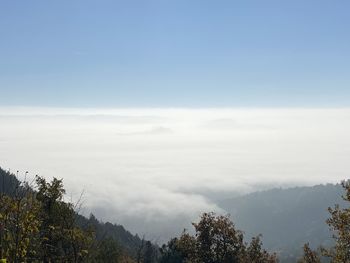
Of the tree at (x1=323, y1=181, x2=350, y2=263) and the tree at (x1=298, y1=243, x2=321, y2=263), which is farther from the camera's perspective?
the tree at (x1=298, y1=243, x2=321, y2=263)

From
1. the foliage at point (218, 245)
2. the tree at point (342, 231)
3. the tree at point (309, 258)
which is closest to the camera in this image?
the tree at point (342, 231)

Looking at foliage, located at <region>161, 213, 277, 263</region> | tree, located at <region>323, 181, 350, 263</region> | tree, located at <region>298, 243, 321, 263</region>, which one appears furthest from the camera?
foliage, located at <region>161, 213, 277, 263</region>

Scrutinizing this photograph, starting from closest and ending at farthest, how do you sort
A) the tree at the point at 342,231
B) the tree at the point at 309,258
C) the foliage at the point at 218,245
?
the tree at the point at 342,231, the tree at the point at 309,258, the foliage at the point at 218,245

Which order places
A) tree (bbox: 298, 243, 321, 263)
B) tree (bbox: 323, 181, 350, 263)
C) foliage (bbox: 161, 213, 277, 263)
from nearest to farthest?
1. tree (bbox: 323, 181, 350, 263)
2. tree (bbox: 298, 243, 321, 263)
3. foliage (bbox: 161, 213, 277, 263)

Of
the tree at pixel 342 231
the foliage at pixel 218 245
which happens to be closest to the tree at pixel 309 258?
the foliage at pixel 218 245

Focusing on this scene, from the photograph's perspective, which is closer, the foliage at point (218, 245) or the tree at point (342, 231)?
the tree at point (342, 231)

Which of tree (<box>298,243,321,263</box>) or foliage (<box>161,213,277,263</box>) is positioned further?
foliage (<box>161,213,277,263</box>)

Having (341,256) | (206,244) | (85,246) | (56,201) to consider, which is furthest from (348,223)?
(56,201)

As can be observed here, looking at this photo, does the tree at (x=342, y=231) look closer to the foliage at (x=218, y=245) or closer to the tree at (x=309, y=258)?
the tree at (x=309, y=258)

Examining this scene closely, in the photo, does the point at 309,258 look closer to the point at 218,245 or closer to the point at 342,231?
the point at 342,231

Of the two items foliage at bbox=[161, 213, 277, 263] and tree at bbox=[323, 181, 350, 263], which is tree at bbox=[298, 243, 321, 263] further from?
tree at bbox=[323, 181, 350, 263]

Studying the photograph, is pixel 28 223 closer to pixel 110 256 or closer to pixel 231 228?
pixel 231 228

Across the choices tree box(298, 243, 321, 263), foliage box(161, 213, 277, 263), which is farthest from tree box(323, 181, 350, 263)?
foliage box(161, 213, 277, 263)

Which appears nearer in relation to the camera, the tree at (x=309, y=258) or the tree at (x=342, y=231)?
the tree at (x=342, y=231)
